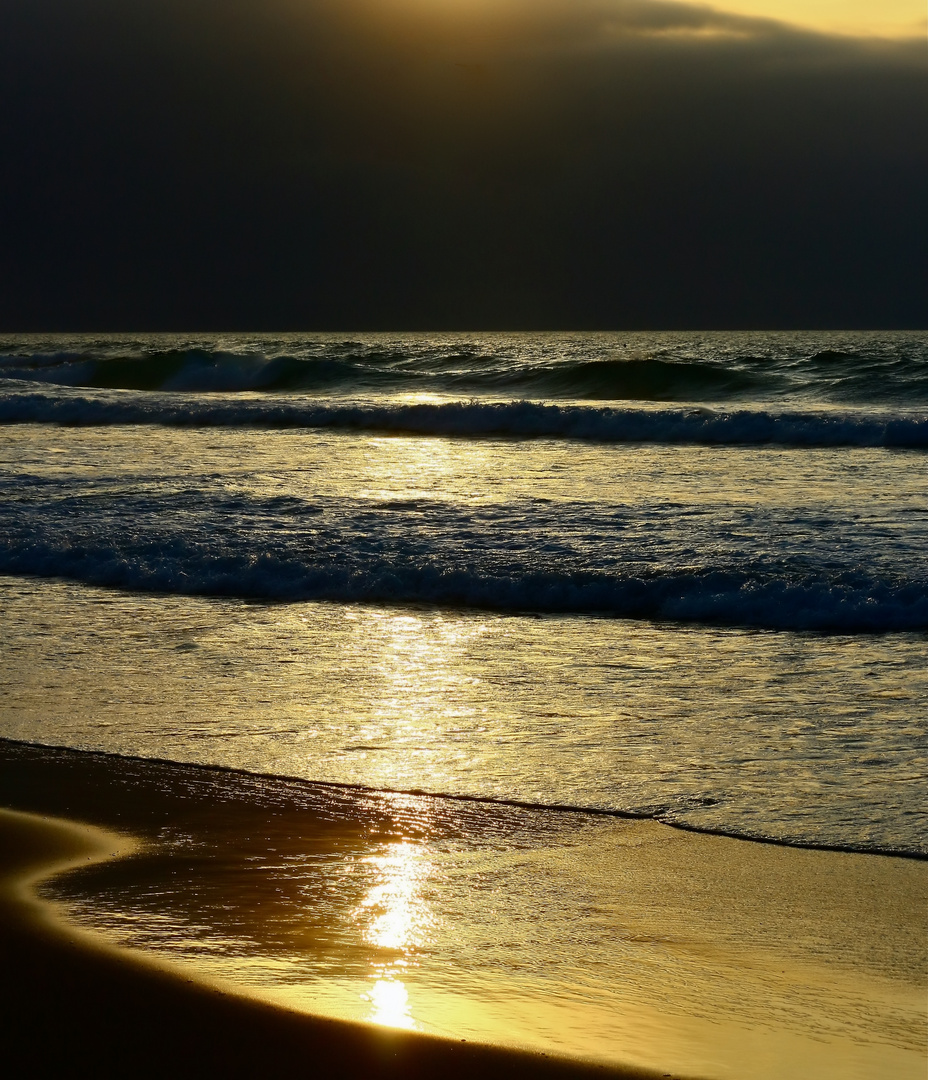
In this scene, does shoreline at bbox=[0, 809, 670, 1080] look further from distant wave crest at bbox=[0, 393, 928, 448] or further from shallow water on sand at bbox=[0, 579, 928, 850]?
distant wave crest at bbox=[0, 393, 928, 448]

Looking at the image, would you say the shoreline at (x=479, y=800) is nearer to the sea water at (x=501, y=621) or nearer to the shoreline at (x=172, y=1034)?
the sea water at (x=501, y=621)

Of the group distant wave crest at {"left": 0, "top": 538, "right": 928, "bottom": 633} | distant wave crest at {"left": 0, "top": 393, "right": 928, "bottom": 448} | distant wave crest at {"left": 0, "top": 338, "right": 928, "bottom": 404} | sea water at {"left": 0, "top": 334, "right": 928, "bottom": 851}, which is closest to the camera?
sea water at {"left": 0, "top": 334, "right": 928, "bottom": 851}

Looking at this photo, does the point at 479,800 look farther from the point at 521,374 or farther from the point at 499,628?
the point at 521,374

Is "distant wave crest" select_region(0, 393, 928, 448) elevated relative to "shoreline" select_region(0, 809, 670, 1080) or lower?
elevated

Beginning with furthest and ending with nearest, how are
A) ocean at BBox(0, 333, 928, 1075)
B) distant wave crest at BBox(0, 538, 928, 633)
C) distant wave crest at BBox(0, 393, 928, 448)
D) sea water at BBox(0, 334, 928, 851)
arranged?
distant wave crest at BBox(0, 393, 928, 448), distant wave crest at BBox(0, 538, 928, 633), sea water at BBox(0, 334, 928, 851), ocean at BBox(0, 333, 928, 1075)

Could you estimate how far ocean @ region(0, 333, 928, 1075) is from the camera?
4680 millimetres

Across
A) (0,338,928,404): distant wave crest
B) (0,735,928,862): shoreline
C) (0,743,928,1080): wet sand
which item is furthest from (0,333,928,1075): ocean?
(0,338,928,404): distant wave crest

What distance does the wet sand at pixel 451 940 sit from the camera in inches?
105

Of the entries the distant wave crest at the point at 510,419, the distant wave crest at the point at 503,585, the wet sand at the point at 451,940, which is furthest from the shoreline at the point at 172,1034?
the distant wave crest at the point at 510,419

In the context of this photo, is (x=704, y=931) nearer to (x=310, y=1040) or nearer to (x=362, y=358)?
(x=310, y=1040)

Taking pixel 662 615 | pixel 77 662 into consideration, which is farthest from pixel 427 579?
pixel 77 662

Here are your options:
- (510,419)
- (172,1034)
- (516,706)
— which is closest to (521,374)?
(510,419)

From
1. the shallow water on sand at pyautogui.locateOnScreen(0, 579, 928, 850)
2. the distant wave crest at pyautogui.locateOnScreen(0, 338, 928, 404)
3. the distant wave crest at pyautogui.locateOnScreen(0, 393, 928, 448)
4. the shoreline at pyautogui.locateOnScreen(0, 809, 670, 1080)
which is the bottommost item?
the shallow water on sand at pyautogui.locateOnScreen(0, 579, 928, 850)

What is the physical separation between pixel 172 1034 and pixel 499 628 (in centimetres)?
485
